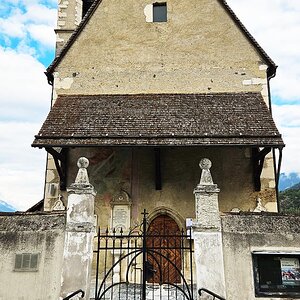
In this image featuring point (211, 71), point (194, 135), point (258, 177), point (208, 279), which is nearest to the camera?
point (208, 279)

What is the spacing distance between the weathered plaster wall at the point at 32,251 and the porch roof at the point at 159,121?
324cm

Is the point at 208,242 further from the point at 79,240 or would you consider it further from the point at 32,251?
the point at 32,251

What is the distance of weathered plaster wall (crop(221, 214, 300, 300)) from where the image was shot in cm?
666

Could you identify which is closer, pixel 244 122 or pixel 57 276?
pixel 57 276

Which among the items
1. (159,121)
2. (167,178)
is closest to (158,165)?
(167,178)

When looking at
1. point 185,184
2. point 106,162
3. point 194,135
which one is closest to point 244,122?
point 194,135

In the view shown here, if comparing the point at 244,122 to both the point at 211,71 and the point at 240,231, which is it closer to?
the point at 211,71

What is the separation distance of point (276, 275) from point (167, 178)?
200 inches

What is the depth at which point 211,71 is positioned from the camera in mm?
12344

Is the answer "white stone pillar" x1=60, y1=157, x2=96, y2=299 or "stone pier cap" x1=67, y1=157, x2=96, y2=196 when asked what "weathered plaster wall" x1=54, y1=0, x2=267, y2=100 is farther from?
"white stone pillar" x1=60, y1=157, x2=96, y2=299

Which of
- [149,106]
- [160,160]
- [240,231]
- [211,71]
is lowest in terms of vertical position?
[240,231]

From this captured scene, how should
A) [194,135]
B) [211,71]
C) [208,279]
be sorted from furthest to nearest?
[211,71] → [194,135] → [208,279]

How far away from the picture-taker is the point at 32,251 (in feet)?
22.5

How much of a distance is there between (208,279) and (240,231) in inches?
39.1
